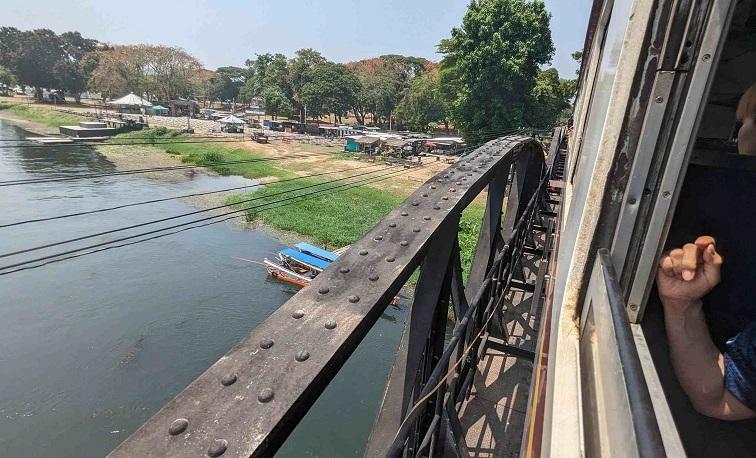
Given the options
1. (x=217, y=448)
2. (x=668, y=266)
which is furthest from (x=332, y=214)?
(x=217, y=448)

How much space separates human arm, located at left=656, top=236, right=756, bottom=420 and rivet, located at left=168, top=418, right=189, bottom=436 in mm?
1362

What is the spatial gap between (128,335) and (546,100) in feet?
87.6

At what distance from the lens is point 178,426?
882 millimetres

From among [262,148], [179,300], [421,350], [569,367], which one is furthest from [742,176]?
[262,148]

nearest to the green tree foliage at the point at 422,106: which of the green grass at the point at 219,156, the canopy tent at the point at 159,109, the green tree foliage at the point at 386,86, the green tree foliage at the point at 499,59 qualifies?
the green tree foliage at the point at 386,86

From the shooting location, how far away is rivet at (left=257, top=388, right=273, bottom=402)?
96 cm

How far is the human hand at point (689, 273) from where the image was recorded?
128cm

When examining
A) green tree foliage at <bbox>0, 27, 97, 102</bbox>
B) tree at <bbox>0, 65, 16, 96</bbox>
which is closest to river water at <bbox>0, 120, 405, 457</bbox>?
green tree foliage at <bbox>0, 27, 97, 102</bbox>

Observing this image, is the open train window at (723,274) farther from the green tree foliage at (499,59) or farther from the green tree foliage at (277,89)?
the green tree foliage at (277,89)

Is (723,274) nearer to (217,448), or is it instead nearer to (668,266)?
(668,266)

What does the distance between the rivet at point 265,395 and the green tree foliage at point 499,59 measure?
95.4 feet

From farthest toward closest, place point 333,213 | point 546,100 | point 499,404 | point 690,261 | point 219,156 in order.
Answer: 1. point 219,156
2. point 546,100
3. point 333,213
4. point 499,404
5. point 690,261

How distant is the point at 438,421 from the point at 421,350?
32 centimetres

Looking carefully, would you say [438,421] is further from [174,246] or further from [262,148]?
[262,148]
